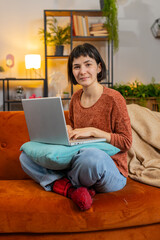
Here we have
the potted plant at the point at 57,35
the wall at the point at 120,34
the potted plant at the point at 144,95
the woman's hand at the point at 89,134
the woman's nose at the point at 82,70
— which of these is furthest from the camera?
the wall at the point at 120,34

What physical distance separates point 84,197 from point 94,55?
0.81 meters

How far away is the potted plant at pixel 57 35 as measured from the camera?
436 centimetres

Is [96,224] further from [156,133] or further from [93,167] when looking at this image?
[156,133]

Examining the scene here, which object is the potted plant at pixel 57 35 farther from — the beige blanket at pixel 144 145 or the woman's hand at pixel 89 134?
the woman's hand at pixel 89 134

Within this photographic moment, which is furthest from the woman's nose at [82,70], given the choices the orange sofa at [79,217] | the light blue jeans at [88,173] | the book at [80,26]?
the book at [80,26]

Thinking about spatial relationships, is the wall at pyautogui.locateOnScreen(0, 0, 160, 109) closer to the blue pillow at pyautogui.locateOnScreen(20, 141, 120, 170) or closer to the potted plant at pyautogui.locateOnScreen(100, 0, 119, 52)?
the potted plant at pyautogui.locateOnScreen(100, 0, 119, 52)

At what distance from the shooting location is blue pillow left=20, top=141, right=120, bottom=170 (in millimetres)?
1285

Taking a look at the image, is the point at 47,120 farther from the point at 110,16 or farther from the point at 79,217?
the point at 110,16

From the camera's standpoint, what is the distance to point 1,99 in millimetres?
4586

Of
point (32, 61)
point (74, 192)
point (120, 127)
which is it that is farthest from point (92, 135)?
point (32, 61)

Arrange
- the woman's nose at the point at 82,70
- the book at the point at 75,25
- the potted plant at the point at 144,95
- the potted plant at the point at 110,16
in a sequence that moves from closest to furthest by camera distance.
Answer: the woman's nose at the point at 82,70 → the potted plant at the point at 144,95 → the potted plant at the point at 110,16 → the book at the point at 75,25

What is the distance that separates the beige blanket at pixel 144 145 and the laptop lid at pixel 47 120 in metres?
0.52

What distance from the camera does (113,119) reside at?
1.53 m

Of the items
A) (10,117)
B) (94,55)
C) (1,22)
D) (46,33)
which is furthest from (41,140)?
(1,22)
